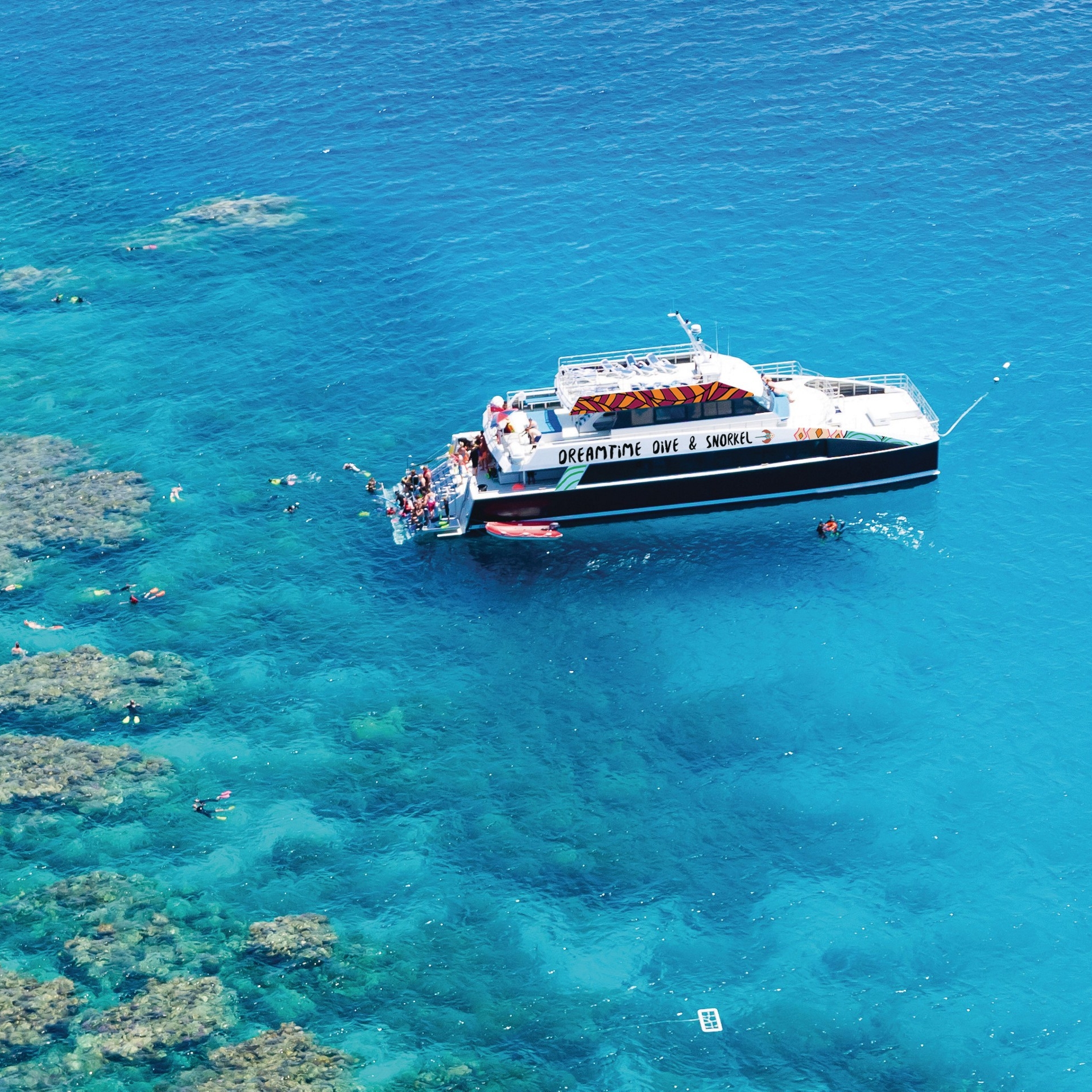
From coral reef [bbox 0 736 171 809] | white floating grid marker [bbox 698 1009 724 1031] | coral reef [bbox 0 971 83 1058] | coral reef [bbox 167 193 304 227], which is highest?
coral reef [bbox 167 193 304 227]

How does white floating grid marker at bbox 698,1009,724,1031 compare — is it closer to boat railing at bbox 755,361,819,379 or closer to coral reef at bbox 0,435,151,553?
boat railing at bbox 755,361,819,379

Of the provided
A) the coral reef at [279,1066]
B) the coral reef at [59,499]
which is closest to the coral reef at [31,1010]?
the coral reef at [279,1066]

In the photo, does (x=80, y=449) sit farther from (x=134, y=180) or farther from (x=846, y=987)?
(x=846, y=987)

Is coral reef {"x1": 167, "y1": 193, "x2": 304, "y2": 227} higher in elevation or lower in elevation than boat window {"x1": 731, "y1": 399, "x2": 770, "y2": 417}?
higher

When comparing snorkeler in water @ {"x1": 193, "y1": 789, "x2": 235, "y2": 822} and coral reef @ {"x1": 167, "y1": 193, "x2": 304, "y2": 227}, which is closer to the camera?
snorkeler in water @ {"x1": 193, "y1": 789, "x2": 235, "y2": 822}

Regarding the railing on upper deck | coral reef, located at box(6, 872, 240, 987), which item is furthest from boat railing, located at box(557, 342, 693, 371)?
coral reef, located at box(6, 872, 240, 987)

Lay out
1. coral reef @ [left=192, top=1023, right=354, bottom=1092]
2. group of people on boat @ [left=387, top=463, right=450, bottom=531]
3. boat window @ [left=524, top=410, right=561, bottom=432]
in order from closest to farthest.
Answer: coral reef @ [left=192, top=1023, right=354, bottom=1092], group of people on boat @ [left=387, top=463, right=450, bottom=531], boat window @ [left=524, top=410, right=561, bottom=432]

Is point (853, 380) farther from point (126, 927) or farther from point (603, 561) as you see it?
point (126, 927)

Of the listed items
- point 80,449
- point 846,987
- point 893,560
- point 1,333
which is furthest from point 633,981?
point 1,333
